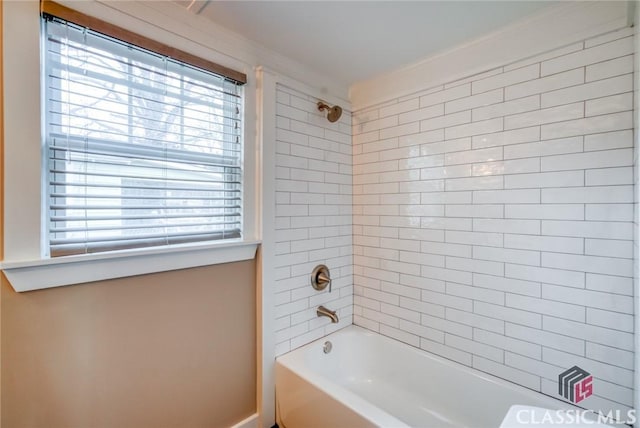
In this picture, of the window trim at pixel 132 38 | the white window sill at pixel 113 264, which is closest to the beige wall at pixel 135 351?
the white window sill at pixel 113 264

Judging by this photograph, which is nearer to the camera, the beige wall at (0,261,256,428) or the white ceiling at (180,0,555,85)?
the beige wall at (0,261,256,428)

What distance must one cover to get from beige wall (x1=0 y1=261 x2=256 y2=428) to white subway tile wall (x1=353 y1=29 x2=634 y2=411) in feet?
3.55

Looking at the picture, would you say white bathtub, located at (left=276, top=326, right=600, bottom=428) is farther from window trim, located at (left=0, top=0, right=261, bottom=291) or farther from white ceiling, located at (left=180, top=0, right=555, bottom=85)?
white ceiling, located at (left=180, top=0, right=555, bottom=85)

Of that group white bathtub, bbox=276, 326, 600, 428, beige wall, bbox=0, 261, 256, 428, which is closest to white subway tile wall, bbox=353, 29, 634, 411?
white bathtub, bbox=276, 326, 600, 428

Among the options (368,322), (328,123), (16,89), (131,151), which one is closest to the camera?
(16,89)

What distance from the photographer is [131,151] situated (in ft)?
4.16

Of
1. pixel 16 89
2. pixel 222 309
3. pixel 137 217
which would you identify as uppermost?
pixel 16 89

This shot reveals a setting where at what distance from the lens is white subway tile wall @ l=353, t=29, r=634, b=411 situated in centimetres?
127

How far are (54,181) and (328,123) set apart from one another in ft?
5.08

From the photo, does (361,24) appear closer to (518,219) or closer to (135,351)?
(518,219)

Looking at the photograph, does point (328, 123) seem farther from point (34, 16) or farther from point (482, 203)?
point (34, 16)

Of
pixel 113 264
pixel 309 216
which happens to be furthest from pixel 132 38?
pixel 309 216

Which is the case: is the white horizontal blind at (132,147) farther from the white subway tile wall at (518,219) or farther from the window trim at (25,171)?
the white subway tile wall at (518,219)

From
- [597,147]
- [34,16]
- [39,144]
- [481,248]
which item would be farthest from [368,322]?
[34,16]
